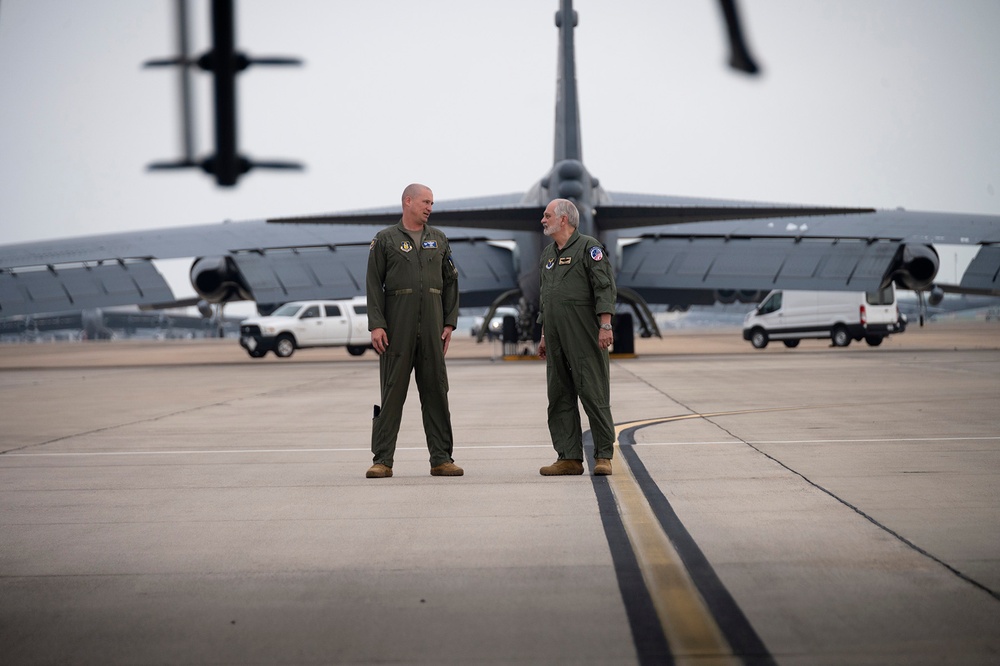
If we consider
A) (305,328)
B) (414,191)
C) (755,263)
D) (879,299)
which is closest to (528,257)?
(755,263)

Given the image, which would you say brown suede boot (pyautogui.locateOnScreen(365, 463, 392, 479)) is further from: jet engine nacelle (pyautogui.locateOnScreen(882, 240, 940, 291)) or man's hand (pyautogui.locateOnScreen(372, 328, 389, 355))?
jet engine nacelle (pyautogui.locateOnScreen(882, 240, 940, 291))

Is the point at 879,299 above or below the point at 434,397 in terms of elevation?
below

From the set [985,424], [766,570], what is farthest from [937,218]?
[766,570]

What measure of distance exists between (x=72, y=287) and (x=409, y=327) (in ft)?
68.8

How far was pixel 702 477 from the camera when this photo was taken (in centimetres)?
696

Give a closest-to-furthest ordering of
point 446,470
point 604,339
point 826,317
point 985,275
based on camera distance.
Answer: point 604,339, point 446,470, point 985,275, point 826,317

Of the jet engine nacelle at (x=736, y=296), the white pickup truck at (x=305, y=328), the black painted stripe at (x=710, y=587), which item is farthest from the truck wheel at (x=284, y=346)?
the black painted stripe at (x=710, y=587)

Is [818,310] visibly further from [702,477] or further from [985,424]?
[702,477]

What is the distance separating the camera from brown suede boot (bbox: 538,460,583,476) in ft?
23.5

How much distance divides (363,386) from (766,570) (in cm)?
1425

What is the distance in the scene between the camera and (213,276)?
91.8 feet

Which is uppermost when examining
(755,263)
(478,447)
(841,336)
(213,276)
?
(755,263)

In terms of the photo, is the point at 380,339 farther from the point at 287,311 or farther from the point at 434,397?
the point at 287,311

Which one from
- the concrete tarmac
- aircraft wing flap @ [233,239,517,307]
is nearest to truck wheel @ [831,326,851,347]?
aircraft wing flap @ [233,239,517,307]
